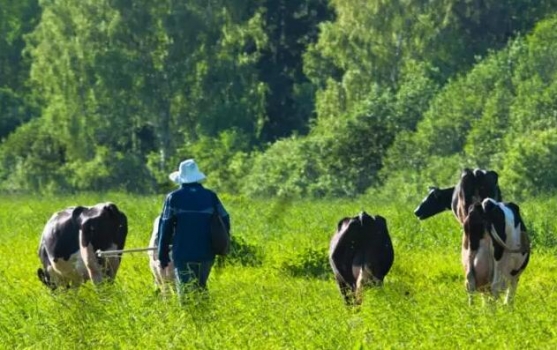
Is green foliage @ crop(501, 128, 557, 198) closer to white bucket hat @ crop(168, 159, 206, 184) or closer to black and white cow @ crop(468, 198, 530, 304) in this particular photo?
black and white cow @ crop(468, 198, 530, 304)

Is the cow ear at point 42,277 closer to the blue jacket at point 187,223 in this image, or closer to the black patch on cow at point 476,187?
the blue jacket at point 187,223

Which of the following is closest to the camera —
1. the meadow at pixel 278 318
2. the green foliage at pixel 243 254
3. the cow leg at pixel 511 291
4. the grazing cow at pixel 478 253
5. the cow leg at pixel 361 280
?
the meadow at pixel 278 318

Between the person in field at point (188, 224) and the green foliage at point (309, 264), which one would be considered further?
the green foliage at point (309, 264)

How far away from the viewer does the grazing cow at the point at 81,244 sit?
16.1m

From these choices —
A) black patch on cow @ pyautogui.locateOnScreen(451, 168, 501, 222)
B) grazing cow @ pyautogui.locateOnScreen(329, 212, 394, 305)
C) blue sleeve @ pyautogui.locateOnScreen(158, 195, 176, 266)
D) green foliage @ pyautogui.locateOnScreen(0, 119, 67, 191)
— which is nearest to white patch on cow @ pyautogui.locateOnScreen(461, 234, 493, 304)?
grazing cow @ pyautogui.locateOnScreen(329, 212, 394, 305)

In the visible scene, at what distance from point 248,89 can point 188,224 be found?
48.5 metres

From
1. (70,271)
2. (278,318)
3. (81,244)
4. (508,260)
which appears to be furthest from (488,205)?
(70,271)

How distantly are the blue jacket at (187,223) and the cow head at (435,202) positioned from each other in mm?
6040

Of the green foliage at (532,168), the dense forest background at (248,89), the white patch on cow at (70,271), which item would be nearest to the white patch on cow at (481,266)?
the white patch on cow at (70,271)

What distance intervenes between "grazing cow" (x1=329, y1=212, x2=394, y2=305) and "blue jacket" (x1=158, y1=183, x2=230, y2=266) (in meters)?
1.89

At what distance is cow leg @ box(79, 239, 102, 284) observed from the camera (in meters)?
16.1

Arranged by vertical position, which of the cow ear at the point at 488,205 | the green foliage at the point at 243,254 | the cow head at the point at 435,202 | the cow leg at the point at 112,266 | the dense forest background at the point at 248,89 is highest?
the cow ear at the point at 488,205

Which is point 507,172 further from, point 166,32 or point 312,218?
point 166,32

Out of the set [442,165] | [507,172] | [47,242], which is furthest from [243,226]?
[442,165]
